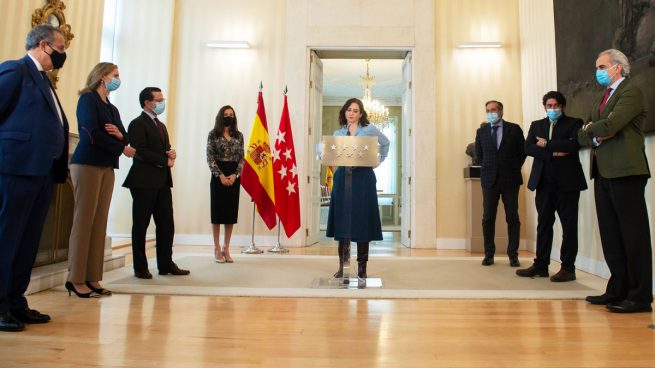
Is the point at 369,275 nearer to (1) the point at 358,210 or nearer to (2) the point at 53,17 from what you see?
(1) the point at 358,210

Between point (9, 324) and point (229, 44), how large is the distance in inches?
187

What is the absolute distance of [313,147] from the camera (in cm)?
586

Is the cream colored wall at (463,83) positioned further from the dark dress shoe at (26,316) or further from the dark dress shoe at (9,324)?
the dark dress shoe at (9,324)

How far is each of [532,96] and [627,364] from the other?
436cm

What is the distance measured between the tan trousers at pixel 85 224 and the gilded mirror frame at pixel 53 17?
5.21 ft

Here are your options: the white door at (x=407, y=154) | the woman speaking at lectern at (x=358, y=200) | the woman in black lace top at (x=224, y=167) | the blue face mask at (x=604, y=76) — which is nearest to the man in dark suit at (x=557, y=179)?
the blue face mask at (x=604, y=76)

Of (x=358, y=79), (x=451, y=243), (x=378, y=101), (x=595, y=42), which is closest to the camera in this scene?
(x=595, y=42)

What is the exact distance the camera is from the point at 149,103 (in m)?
3.13

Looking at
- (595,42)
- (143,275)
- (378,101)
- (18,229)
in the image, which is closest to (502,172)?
(595,42)

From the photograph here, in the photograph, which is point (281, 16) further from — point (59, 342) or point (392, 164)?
point (392, 164)

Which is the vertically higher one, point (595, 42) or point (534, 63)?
point (534, 63)

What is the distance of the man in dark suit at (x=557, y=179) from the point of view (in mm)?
3084

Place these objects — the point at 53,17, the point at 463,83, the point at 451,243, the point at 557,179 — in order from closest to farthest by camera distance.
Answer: the point at 557,179 < the point at 53,17 < the point at 451,243 < the point at 463,83

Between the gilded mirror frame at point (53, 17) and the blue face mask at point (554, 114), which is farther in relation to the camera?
the gilded mirror frame at point (53, 17)
